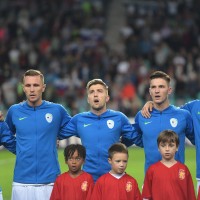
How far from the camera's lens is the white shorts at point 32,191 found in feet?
30.6

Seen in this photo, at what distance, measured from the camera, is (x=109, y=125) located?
30.9ft

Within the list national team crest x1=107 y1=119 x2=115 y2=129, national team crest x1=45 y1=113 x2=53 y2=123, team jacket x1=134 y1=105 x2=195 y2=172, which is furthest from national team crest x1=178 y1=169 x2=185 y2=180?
national team crest x1=45 y1=113 x2=53 y2=123

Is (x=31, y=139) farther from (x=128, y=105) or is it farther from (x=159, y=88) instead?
(x=128, y=105)

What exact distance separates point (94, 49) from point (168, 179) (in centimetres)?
1555

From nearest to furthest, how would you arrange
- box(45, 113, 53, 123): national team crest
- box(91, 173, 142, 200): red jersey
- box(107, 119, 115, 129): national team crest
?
box(91, 173, 142, 200): red jersey, box(107, 119, 115, 129): national team crest, box(45, 113, 53, 123): national team crest

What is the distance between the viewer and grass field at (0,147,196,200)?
48.3ft

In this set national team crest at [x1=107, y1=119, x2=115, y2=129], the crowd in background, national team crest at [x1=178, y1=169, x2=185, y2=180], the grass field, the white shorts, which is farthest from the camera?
the crowd in background

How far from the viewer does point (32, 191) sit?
934 centimetres

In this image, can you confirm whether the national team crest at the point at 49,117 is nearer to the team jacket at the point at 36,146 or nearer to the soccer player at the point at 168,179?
the team jacket at the point at 36,146

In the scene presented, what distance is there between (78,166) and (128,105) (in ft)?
40.7

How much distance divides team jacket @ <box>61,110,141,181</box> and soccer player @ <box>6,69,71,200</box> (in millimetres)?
364

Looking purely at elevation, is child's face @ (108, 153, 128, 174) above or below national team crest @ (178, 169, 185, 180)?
above

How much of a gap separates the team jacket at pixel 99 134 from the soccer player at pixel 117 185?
18.2 inches

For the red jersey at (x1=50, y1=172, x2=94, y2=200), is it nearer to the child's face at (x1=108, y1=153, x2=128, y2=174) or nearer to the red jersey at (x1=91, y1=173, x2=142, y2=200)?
the red jersey at (x1=91, y1=173, x2=142, y2=200)
